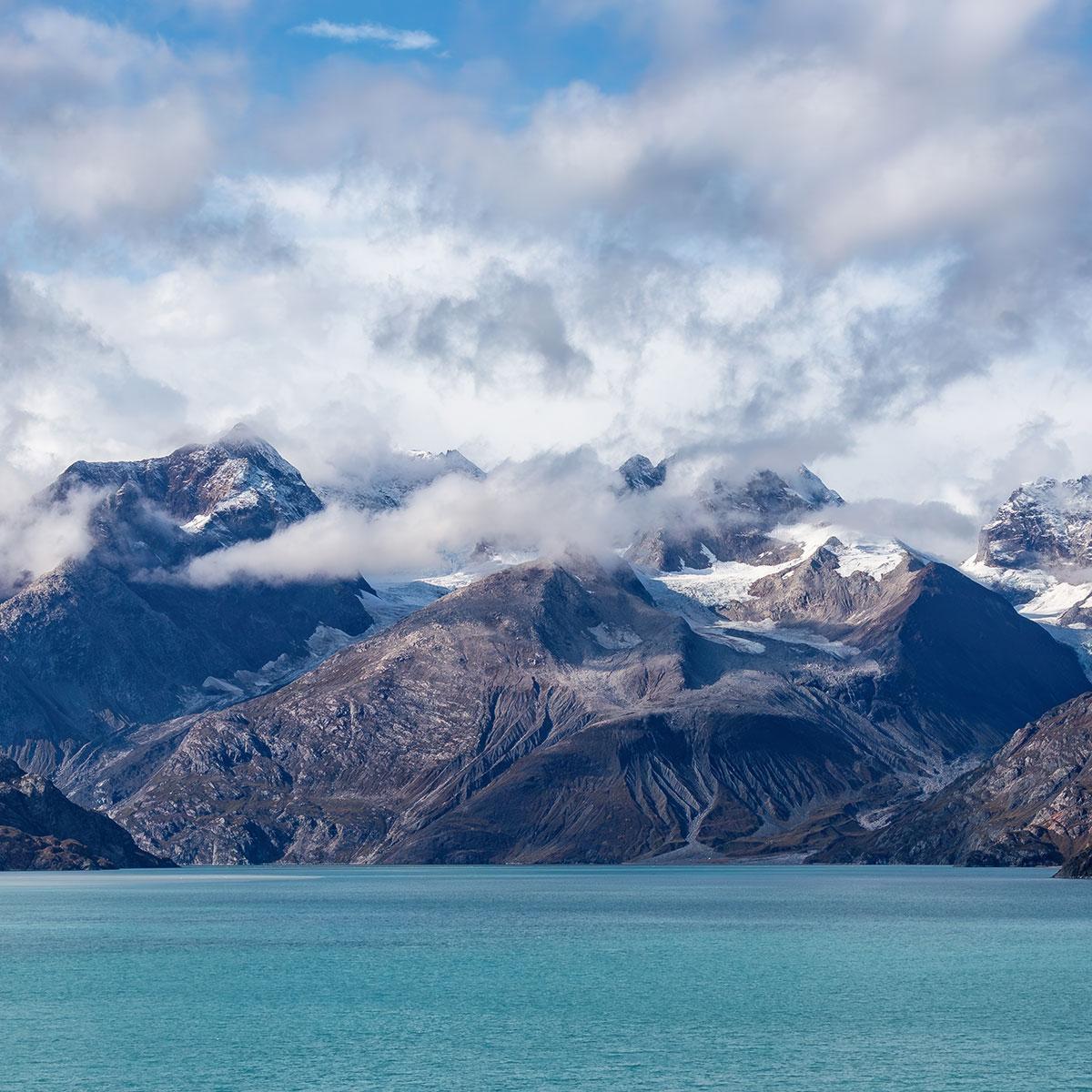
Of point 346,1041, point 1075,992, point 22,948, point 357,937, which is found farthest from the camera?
point 357,937

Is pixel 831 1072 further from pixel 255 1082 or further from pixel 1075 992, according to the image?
pixel 1075 992

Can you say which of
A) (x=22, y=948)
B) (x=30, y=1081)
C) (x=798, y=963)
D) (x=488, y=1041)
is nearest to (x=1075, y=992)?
(x=798, y=963)

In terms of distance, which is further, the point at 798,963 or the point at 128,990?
the point at 798,963

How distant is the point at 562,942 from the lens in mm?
187625

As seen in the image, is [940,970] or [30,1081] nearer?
[30,1081]

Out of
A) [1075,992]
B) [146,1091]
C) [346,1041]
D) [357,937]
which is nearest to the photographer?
[146,1091]

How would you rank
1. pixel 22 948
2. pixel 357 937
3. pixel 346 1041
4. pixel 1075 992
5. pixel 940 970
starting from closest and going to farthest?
1. pixel 346 1041
2. pixel 1075 992
3. pixel 940 970
4. pixel 22 948
5. pixel 357 937

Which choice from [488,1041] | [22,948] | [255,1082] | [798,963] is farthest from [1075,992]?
[22,948]

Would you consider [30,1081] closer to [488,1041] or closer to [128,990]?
[488,1041]

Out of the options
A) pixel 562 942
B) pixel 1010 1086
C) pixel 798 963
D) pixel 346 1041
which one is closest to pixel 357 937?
pixel 562 942

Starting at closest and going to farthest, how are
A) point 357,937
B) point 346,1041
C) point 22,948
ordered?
point 346,1041 → point 22,948 → point 357,937

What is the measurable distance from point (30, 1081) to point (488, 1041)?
29.2 metres

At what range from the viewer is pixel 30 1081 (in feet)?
330

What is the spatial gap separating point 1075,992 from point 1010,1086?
43.7 metres
